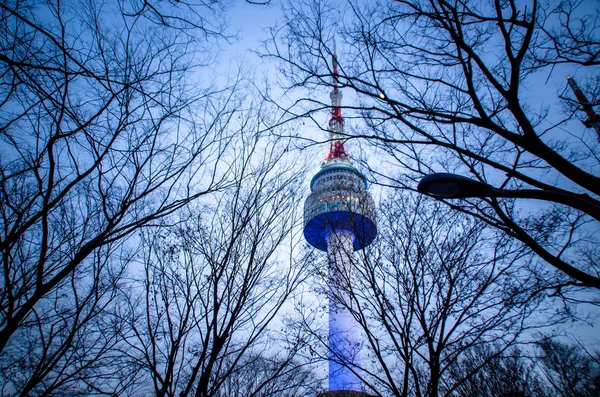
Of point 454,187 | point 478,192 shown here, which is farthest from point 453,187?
point 478,192

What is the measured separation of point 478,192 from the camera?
7.77 feet

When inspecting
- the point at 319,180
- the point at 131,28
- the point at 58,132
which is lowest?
the point at 58,132

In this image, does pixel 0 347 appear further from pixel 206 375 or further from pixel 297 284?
pixel 297 284

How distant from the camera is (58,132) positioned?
11.2 ft

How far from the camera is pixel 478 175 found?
17.4 ft

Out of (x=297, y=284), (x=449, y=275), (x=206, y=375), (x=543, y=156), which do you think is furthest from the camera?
(x=449, y=275)

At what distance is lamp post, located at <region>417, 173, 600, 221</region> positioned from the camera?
228 centimetres

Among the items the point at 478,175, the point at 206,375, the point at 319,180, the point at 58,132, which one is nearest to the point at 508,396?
the point at 478,175

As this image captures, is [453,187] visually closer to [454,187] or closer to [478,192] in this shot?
[454,187]

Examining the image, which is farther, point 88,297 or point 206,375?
point 88,297

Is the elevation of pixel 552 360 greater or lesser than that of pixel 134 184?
lesser

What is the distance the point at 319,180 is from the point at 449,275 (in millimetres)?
36929

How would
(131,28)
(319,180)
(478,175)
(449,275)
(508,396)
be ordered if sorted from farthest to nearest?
(319,180) < (508,396) < (449,275) < (478,175) < (131,28)

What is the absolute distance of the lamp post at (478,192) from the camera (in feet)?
7.48
